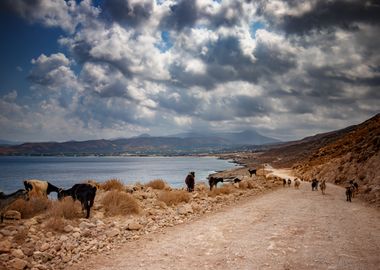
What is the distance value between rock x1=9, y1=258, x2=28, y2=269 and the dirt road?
1.32 meters

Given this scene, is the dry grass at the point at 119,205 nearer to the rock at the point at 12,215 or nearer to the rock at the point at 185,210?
the rock at the point at 185,210

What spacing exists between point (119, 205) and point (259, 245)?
6.44 m

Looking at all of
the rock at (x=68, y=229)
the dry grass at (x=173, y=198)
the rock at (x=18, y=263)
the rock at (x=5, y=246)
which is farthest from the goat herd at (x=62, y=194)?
the dry grass at (x=173, y=198)

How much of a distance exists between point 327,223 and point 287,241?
3747 mm

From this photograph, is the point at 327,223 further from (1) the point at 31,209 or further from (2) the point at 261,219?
(1) the point at 31,209

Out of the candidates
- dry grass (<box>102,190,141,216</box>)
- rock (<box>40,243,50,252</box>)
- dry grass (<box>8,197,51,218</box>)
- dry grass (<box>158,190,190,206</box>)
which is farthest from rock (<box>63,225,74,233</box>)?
dry grass (<box>158,190,190,206</box>)

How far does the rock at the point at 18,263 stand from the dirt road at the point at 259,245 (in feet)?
4.34

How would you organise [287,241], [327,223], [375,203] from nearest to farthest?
[287,241], [327,223], [375,203]

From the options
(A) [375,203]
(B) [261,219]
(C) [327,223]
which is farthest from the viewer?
(A) [375,203]

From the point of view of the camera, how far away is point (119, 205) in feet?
43.3

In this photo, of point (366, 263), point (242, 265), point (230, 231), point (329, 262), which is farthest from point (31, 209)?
point (366, 263)

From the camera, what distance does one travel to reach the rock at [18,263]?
6.93 m

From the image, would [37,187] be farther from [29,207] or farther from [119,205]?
[119,205]

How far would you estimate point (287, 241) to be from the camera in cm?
945
